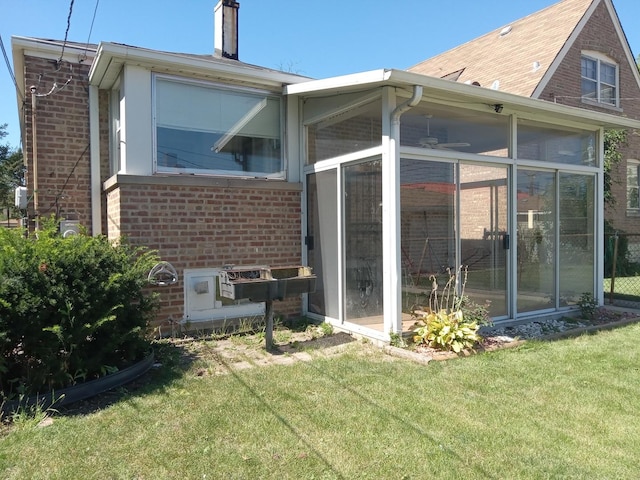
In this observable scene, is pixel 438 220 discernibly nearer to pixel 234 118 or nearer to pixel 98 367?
pixel 234 118

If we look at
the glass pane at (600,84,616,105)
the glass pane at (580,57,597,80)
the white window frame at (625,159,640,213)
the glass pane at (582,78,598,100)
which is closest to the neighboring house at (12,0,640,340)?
the glass pane at (582,78,598,100)

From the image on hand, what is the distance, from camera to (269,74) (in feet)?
20.8

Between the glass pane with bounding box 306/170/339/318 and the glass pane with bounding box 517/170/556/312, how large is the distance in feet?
8.50

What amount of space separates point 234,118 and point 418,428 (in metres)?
4.68

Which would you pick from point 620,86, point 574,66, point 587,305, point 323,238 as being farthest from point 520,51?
point 323,238

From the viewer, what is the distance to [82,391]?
3932 mm

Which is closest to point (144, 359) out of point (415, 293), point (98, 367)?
point (98, 367)

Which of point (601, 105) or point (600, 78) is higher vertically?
point (600, 78)

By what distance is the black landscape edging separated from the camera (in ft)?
12.0

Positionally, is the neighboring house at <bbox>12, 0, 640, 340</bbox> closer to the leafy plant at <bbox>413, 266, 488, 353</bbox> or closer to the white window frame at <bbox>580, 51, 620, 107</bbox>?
the leafy plant at <bbox>413, 266, 488, 353</bbox>

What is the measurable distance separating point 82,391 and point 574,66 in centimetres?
1442

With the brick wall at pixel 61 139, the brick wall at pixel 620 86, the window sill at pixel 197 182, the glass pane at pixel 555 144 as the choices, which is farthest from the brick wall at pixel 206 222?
the brick wall at pixel 620 86

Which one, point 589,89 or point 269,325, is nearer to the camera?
point 269,325

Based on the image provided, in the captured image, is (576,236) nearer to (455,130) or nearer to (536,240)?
(536,240)
